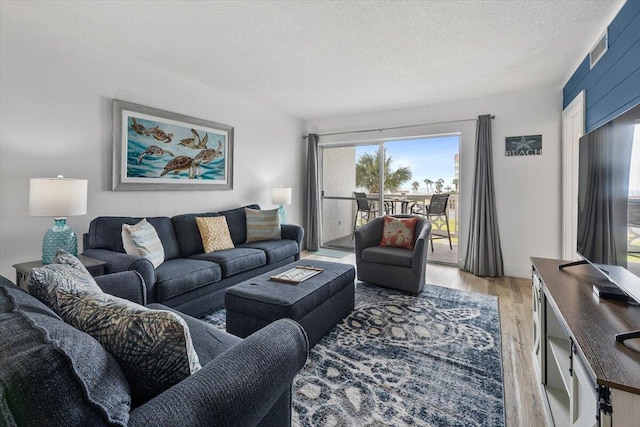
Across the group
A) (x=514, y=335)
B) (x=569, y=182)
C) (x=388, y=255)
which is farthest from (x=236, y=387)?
(x=569, y=182)

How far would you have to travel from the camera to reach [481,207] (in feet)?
13.9

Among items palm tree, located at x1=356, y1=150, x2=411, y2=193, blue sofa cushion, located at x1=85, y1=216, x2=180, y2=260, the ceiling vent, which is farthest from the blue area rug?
palm tree, located at x1=356, y1=150, x2=411, y2=193

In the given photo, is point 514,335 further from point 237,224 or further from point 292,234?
point 237,224

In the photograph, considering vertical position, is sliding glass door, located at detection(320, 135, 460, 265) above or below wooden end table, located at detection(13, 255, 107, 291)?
above

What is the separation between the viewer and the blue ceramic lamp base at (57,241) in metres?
2.27

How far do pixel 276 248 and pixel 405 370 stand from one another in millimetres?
2099

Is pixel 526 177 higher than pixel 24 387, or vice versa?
pixel 526 177

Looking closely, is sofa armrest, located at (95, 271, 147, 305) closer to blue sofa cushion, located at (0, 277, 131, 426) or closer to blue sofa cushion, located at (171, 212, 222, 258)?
blue sofa cushion, located at (0, 277, 131, 426)

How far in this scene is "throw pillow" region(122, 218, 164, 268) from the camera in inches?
105

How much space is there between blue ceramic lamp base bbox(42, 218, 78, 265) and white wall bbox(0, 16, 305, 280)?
45 cm

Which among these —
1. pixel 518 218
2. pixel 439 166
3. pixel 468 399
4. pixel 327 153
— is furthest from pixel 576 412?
pixel 327 153

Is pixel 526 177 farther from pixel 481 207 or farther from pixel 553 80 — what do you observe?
pixel 553 80

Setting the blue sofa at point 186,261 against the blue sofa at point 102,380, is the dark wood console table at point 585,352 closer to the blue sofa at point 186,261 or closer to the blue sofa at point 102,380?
the blue sofa at point 102,380

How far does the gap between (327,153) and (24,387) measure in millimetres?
5593
